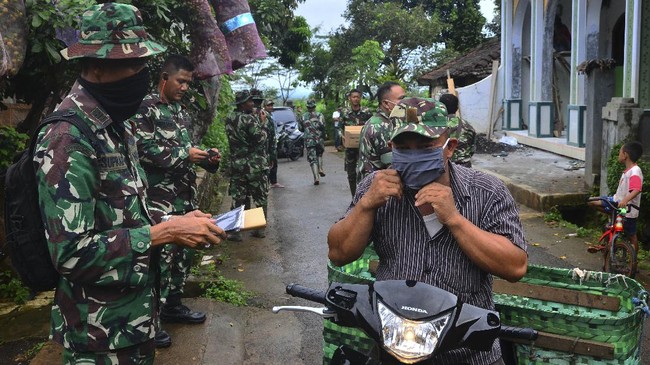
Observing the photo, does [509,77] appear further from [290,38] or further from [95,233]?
[95,233]

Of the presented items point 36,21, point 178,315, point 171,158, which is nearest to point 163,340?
point 178,315

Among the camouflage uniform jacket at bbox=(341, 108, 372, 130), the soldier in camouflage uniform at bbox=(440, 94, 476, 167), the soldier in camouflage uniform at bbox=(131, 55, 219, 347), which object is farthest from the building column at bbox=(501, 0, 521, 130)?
the soldier in camouflage uniform at bbox=(131, 55, 219, 347)

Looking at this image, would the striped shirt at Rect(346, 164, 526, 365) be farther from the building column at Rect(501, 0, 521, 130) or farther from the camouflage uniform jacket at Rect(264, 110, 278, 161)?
the building column at Rect(501, 0, 521, 130)

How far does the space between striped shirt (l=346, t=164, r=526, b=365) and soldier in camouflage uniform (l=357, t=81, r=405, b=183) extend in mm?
3360

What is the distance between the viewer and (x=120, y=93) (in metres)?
2.35

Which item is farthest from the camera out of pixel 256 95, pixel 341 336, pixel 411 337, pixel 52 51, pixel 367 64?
pixel 367 64

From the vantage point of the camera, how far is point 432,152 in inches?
87.0

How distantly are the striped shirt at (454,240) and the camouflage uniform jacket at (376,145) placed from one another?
3360 mm

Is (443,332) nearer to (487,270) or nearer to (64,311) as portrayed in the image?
(487,270)

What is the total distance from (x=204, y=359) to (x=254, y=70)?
3871 cm

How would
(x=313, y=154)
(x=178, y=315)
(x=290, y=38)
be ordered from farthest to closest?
(x=290, y=38) → (x=313, y=154) → (x=178, y=315)

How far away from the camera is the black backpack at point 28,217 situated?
220cm

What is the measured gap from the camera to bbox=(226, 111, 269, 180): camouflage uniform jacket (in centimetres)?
819

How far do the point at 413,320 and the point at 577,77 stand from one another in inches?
494
